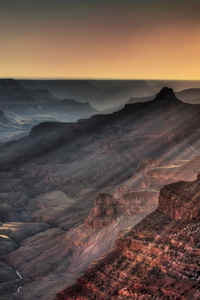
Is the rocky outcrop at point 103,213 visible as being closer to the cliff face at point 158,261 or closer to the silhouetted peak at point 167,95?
the cliff face at point 158,261

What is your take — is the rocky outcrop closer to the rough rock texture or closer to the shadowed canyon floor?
the rough rock texture

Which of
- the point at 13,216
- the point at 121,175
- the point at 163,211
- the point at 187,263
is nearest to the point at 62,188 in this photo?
the point at 121,175

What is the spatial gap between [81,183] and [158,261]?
97223 mm

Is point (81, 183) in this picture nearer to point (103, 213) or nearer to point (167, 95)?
point (167, 95)

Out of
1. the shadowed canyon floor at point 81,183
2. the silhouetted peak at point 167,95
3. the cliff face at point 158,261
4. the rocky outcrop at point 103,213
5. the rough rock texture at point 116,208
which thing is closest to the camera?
the cliff face at point 158,261

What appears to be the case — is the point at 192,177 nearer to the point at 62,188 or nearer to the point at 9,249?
the point at 9,249

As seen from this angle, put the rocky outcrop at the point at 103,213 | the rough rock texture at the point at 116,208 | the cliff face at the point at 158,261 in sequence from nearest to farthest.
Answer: the cliff face at the point at 158,261 < the rough rock texture at the point at 116,208 < the rocky outcrop at the point at 103,213

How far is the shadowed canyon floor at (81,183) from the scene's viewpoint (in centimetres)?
6650

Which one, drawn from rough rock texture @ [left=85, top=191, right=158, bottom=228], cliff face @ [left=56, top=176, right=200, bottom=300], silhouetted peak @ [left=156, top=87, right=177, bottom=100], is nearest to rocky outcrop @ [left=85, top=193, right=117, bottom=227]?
rough rock texture @ [left=85, top=191, right=158, bottom=228]

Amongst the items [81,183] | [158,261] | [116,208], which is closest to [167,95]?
[81,183]

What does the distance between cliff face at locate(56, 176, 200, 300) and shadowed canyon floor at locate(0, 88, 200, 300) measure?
16501 mm

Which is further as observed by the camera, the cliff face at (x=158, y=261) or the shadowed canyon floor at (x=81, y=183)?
the shadowed canyon floor at (x=81, y=183)

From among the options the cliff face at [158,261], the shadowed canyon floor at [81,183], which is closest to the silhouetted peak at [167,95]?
the shadowed canyon floor at [81,183]

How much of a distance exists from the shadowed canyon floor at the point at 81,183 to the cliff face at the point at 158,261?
16.5 metres
